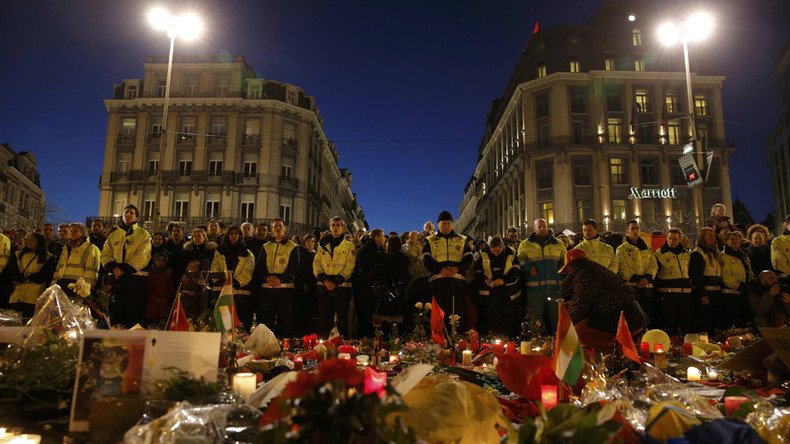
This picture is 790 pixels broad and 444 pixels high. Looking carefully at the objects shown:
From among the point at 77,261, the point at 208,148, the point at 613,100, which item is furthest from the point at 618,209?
the point at 77,261

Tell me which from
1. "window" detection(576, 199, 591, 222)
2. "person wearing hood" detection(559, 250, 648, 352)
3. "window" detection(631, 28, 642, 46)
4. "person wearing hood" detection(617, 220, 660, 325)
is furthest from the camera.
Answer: "window" detection(631, 28, 642, 46)

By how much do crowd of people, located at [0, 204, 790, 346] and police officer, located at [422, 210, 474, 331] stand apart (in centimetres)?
2

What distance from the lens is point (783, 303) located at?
27.2ft

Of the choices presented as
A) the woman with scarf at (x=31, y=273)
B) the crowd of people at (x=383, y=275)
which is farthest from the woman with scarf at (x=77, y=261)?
the woman with scarf at (x=31, y=273)

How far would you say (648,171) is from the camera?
138ft

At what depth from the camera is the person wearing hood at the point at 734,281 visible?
8969 millimetres

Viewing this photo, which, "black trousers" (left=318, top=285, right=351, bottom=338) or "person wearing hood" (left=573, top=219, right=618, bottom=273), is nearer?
"black trousers" (left=318, top=285, right=351, bottom=338)

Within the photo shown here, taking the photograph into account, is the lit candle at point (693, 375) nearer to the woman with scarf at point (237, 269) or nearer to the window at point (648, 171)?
the woman with scarf at point (237, 269)

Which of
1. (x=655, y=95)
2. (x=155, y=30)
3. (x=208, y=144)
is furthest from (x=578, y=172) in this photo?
(x=155, y=30)

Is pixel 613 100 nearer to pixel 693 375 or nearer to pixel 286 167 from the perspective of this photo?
pixel 286 167

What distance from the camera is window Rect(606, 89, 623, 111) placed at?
4331 centimetres

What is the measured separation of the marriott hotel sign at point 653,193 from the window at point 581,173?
11.6 feet

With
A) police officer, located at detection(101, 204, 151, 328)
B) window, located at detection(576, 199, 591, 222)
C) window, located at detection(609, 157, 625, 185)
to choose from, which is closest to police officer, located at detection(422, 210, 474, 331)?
police officer, located at detection(101, 204, 151, 328)

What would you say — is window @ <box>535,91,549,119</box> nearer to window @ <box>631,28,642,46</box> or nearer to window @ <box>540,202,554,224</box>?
window @ <box>540,202,554,224</box>
